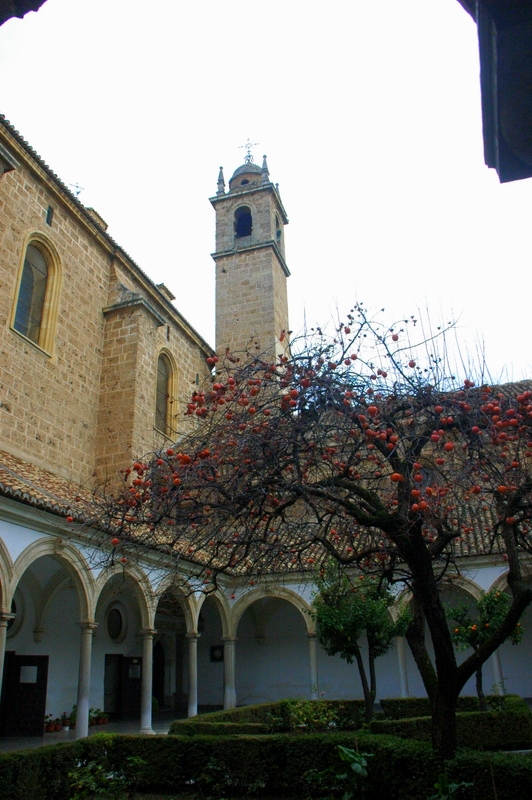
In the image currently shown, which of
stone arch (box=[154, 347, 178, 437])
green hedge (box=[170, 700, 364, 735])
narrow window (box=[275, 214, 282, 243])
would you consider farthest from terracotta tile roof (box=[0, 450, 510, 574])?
narrow window (box=[275, 214, 282, 243])

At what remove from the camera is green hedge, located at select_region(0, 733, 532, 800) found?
231 inches

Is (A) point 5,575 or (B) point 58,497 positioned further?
(B) point 58,497

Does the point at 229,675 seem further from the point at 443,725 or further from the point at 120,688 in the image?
the point at 443,725

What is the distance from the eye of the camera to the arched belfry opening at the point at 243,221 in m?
27.3

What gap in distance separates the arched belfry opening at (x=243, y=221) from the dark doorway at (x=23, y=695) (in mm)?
19147

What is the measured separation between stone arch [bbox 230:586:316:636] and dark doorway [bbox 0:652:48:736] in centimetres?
574

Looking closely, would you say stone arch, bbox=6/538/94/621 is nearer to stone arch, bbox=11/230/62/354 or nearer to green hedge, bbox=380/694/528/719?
stone arch, bbox=11/230/62/354

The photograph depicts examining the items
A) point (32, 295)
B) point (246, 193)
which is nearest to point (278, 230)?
point (246, 193)

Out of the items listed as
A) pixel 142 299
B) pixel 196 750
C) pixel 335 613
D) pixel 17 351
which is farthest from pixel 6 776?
pixel 142 299

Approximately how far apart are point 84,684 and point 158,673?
849 cm

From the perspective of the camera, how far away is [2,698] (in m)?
12.6

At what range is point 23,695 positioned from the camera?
12.5m

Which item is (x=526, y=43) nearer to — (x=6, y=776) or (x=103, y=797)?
(x=6, y=776)

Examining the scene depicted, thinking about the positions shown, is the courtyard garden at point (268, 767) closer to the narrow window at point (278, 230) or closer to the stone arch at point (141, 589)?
the stone arch at point (141, 589)
